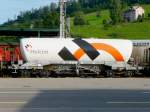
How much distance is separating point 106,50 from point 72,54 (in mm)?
2483

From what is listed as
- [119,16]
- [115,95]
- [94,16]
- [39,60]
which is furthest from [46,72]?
[94,16]

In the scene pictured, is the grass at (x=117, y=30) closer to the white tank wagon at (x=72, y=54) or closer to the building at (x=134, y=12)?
the building at (x=134, y=12)

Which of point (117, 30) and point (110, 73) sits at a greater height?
point (117, 30)

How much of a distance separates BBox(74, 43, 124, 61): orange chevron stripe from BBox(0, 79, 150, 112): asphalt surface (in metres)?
17.2

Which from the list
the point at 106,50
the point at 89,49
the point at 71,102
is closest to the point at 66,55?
the point at 89,49

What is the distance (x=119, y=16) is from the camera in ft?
398

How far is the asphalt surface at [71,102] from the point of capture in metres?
15.9

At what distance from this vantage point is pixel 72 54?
38906 mm

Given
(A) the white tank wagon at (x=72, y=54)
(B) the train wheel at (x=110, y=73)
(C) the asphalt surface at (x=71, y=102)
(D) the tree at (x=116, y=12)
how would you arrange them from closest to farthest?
1. (C) the asphalt surface at (x=71, y=102)
2. (B) the train wheel at (x=110, y=73)
3. (A) the white tank wagon at (x=72, y=54)
4. (D) the tree at (x=116, y=12)

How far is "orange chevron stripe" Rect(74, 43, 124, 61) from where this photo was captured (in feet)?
128

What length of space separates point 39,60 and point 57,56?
1.32 meters

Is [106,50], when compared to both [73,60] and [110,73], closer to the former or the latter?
[110,73]

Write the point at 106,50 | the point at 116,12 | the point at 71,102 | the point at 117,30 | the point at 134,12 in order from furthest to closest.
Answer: the point at 134,12
the point at 116,12
the point at 117,30
the point at 106,50
the point at 71,102

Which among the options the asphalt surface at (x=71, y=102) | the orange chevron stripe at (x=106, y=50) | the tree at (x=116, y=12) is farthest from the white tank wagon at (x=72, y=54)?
the tree at (x=116, y=12)
